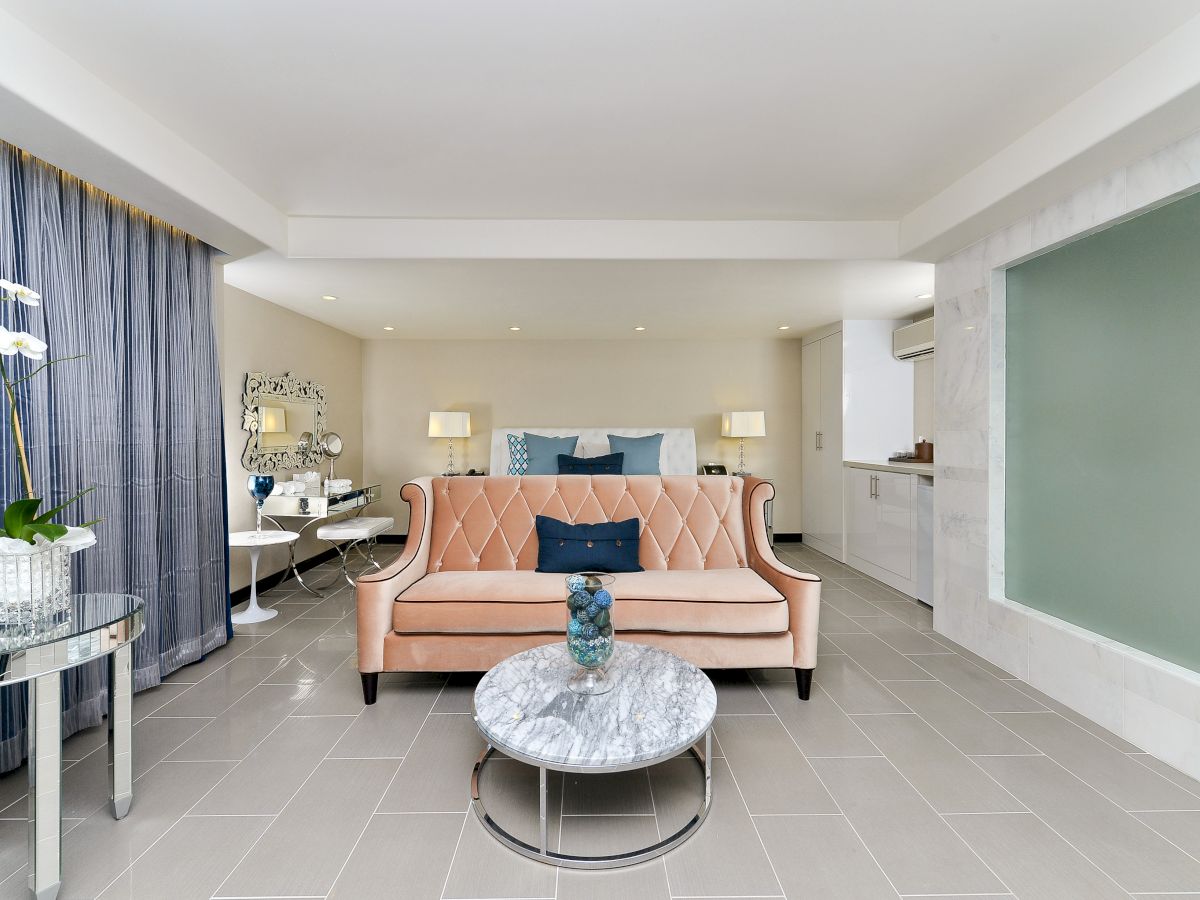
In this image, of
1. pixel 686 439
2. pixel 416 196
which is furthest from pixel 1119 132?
pixel 686 439

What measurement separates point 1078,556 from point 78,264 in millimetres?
→ 4509

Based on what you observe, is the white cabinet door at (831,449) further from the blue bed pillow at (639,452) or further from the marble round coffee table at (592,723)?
the marble round coffee table at (592,723)

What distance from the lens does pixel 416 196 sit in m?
3.13

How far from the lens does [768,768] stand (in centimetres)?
203

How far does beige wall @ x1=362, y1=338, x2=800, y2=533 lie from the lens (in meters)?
6.30

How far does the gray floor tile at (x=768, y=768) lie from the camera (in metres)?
1.83

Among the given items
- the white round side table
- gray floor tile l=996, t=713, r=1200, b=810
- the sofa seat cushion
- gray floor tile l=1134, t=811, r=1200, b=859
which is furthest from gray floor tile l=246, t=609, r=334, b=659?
gray floor tile l=1134, t=811, r=1200, b=859

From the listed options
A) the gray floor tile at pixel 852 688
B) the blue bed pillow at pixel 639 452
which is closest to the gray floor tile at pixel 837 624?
the gray floor tile at pixel 852 688

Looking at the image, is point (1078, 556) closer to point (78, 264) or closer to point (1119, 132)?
point (1119, 132)

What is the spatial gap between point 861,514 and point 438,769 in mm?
4015

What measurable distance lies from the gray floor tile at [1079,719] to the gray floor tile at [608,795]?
71.6 inches

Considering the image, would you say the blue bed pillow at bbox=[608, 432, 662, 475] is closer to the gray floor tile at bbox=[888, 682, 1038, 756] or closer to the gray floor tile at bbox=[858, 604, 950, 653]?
the gray floor tile at bbox=[858, 604, 950, 653]

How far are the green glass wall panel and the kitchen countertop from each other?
98 cm

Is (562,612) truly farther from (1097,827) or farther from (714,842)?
(1097,827)
